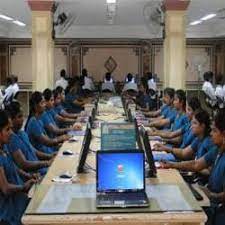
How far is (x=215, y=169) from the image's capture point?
13.6 feet

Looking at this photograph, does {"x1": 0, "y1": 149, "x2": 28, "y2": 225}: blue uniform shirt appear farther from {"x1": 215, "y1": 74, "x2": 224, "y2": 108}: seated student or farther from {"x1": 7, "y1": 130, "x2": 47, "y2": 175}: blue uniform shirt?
{"x1": 215, "y1": 74, "x2": 224, "y2": 108}: seated student

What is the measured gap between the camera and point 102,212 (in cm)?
313

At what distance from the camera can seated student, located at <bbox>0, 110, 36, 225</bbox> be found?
392 cm

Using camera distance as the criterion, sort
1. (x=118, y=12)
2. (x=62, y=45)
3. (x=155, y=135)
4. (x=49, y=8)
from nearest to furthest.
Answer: (x=155, y=135) < (x=49, y=8) < (x=118, y=12) < (x=62, y=45)

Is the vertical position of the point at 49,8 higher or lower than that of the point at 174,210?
higher

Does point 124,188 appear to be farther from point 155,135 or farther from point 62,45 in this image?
point 62,45

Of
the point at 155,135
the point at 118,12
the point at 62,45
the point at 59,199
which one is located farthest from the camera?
the point at 62,45

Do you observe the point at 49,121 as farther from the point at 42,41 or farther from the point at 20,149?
the point at 20,149

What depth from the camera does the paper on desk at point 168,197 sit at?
10.5ft

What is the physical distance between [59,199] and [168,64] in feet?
20.1

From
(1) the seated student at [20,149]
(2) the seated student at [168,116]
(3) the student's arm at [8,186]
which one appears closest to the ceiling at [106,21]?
(2) the seated student at [168,116]

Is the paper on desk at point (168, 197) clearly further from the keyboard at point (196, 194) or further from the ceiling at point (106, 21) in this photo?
the ceiling at point (106, 21)

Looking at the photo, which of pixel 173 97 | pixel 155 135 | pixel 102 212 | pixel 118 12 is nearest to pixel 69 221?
pixel 102 212

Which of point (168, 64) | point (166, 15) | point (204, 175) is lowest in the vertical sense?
point (204, 175)
